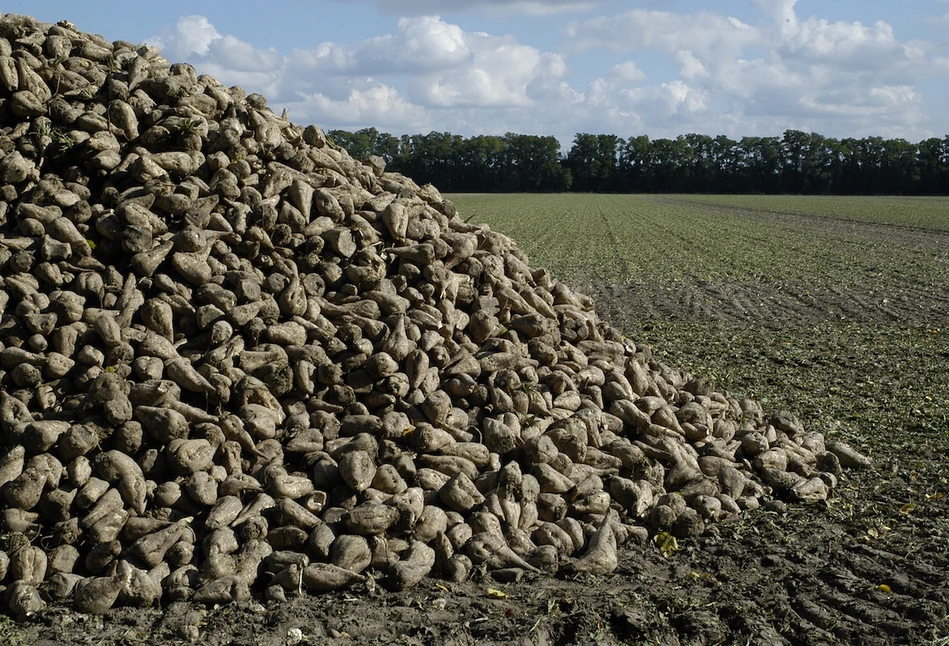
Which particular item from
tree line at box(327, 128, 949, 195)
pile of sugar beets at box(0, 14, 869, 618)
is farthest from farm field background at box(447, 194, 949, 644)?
tree line at box(327, 128, 949, 195)

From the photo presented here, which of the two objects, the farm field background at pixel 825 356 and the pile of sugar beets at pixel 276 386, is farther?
the farm field background at pixel 825 356

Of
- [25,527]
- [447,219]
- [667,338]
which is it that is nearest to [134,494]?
[25,527]

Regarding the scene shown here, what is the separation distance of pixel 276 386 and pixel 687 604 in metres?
3.01

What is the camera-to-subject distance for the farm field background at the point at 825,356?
5645 mm

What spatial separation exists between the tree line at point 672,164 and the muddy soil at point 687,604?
3757 inches

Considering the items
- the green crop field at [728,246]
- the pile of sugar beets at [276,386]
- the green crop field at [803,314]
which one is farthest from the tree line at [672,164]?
the pile of sugar beets at [276,386]

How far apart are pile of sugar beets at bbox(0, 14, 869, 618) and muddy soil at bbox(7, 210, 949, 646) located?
0.48 ft

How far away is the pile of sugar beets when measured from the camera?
17.5 ft

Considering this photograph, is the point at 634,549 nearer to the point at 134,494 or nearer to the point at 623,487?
the point at 623,487

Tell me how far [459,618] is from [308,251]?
3246mm

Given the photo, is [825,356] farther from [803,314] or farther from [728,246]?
[728,246]

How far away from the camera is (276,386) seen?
6160 millimetres

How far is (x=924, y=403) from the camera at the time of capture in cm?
983

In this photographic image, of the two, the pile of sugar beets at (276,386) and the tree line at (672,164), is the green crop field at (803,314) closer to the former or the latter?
the pile of sugar beets at (276,386)
